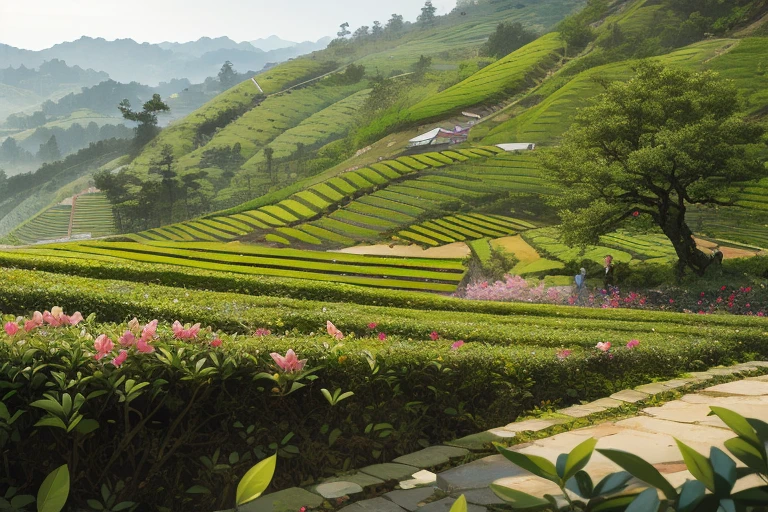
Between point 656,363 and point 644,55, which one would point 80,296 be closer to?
point 656,363

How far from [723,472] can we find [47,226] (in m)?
17.5

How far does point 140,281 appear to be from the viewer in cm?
991

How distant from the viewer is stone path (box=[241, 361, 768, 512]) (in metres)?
2.29

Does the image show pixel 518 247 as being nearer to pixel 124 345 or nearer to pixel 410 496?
pixel 124 345

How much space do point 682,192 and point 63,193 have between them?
50.2 feet

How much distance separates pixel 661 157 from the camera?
11586 millimetres

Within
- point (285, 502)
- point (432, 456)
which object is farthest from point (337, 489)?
point (432, 456)

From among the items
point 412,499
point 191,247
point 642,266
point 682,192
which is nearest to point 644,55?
point 682,192

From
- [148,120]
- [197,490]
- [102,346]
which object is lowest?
[197,490]

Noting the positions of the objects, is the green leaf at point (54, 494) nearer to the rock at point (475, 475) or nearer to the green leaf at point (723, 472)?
the green leaf at point (723, 472)

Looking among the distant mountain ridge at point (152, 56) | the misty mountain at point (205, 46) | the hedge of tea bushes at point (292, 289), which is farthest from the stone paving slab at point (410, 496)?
the misty mountain at point (205, 46)

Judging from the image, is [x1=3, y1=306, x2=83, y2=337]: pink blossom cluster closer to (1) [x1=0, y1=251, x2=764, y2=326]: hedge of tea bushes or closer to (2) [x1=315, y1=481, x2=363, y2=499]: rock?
(2) [x1=315, y1=481, x2=363, y2=499]: rock

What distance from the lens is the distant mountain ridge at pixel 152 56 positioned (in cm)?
2209

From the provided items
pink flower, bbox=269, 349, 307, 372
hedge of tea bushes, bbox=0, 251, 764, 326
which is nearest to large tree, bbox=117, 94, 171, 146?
hedge of tea bushes, bbox=0, 251, 764, 326
